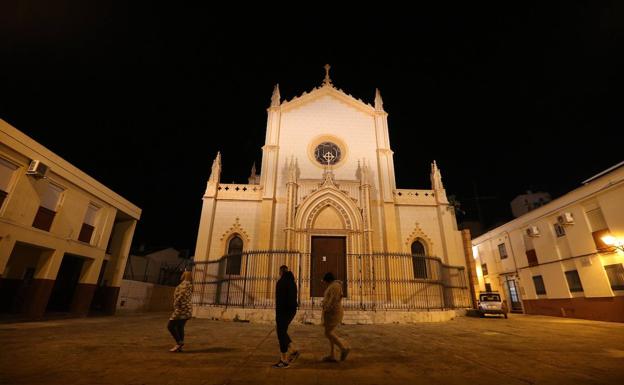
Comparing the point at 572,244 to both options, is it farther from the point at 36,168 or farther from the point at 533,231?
the point at 36,168

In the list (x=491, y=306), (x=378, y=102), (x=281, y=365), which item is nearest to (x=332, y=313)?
(x=281, y=365)

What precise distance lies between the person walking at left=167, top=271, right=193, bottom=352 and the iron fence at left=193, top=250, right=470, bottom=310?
827 cm

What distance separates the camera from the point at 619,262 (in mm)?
14125

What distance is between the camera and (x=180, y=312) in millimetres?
5578

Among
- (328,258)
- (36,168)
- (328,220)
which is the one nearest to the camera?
(36,168)

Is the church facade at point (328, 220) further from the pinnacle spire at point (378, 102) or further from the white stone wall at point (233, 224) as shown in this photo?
the pinnacle spire at point (378, 102)

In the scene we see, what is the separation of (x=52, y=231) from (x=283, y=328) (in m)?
12.9

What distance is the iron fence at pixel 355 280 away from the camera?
1443cm

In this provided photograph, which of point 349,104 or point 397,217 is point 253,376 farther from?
point 349,104

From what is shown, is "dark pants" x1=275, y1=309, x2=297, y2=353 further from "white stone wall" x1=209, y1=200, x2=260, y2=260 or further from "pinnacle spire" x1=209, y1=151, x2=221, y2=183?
"pinnacle spire" x1=209, y1=151, x2=221, y2=183

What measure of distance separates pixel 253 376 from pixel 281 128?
17.7 metres

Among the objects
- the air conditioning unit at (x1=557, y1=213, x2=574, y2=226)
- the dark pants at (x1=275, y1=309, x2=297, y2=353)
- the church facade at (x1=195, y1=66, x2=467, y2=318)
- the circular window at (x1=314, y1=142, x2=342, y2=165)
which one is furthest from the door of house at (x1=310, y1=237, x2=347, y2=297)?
the air conditioning unit at (x1=557, y1=213, x2=574, y2=226)

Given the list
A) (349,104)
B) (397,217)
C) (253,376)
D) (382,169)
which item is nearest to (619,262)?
(397,217)

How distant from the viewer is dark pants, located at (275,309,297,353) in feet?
15.0
